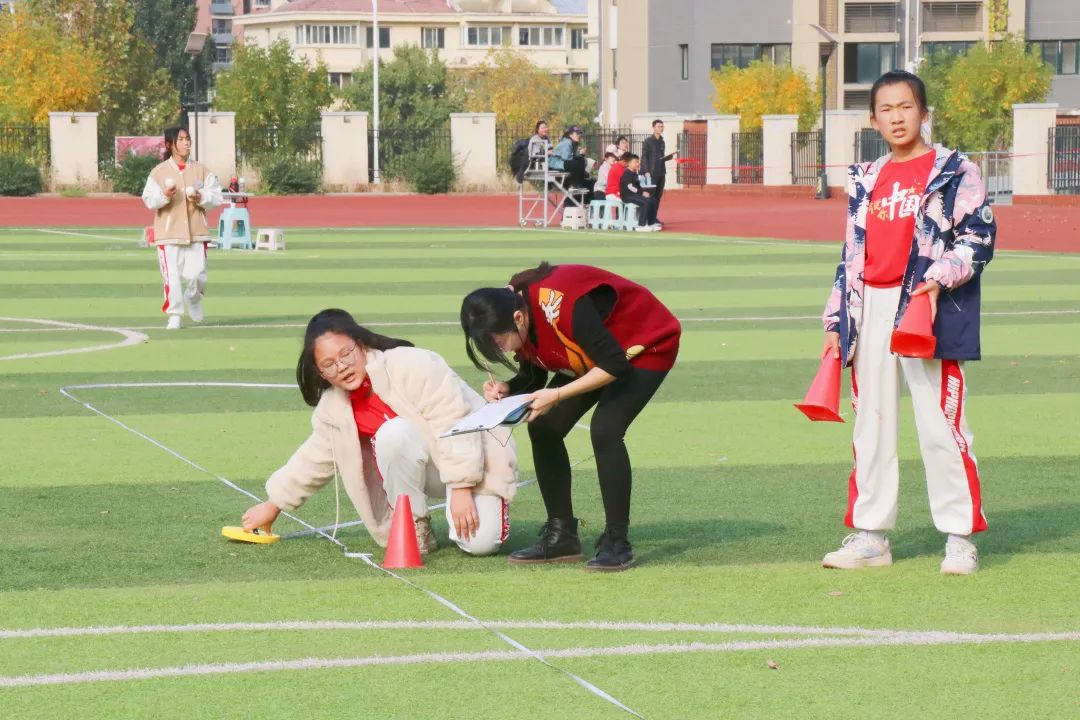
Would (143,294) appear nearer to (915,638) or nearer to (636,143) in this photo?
(915,638)

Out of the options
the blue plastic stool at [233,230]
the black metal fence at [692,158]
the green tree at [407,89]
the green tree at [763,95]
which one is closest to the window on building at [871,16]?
the green tree at [763,95]

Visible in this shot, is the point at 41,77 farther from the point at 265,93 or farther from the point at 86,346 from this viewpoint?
the point at 86,346

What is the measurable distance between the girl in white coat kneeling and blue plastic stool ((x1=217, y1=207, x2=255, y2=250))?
73.0ft

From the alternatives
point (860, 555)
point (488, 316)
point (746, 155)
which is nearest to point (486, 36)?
point (746, 155)

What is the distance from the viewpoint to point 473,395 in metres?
7.57

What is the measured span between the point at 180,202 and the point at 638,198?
1875 cm

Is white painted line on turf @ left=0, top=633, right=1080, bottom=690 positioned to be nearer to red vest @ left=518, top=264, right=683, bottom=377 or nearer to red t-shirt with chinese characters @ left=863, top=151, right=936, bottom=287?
red vest @ left=518, top=264, right=683, bottom=377

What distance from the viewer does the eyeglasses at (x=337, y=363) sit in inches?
284

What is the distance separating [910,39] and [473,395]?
83.0 metres

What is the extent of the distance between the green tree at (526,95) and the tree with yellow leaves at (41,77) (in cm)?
4330

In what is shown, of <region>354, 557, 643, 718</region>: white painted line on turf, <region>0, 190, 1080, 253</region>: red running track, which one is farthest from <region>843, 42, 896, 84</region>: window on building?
<region>354, 557, 643, 718</region>: white painted line on turf

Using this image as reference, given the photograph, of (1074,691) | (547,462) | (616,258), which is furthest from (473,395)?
(616,258)

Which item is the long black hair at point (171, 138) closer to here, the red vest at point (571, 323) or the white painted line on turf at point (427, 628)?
the red vest at point (571, 323)

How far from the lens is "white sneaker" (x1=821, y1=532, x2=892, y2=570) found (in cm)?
725
